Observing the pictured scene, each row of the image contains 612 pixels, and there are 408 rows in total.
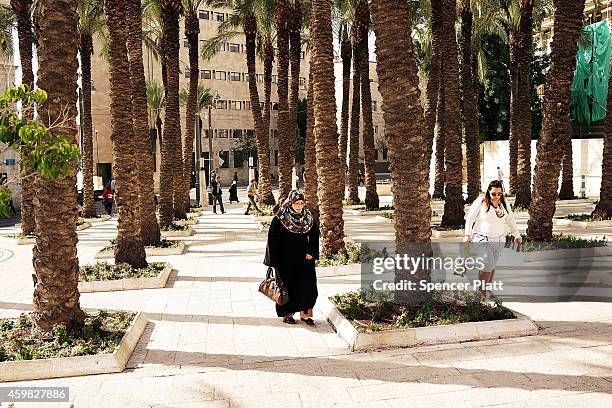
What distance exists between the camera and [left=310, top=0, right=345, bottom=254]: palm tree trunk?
1208 centimetres

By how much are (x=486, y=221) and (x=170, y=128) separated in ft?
40.8

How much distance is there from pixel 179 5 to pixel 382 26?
13.2 meters

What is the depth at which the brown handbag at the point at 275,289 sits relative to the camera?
7.50 metres

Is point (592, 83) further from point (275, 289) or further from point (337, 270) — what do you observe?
point (275, 289)

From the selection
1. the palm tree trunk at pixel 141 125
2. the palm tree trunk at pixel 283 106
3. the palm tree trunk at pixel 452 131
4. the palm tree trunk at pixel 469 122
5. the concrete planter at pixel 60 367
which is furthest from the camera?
the palm tree trunk at pixel 283 106

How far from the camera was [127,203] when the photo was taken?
11.3 meters

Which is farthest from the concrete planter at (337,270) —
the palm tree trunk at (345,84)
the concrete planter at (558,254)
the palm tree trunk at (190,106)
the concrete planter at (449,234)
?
the palm tree trunk at (345,84)

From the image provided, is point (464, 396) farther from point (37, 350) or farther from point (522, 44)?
point (522, 44)

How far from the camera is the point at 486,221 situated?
26.7ft

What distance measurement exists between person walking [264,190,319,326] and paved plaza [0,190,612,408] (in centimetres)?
39

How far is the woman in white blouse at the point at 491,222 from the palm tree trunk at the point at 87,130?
20.6m

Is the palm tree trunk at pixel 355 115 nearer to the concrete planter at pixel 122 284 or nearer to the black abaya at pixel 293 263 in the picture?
the concrete planter at pixel 122 284

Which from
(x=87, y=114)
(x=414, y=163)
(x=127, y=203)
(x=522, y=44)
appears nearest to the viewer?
(x=414, y=163)

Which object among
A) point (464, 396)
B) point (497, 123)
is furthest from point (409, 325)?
A: point (497, 123)
